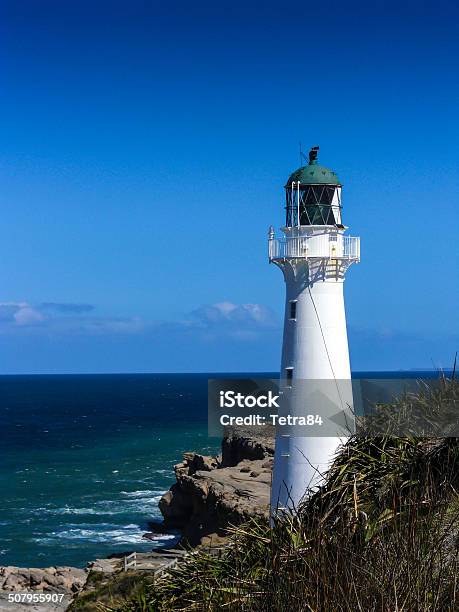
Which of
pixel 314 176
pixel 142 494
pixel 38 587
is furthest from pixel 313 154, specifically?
pixel 142 494

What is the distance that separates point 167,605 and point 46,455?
72.5 meters

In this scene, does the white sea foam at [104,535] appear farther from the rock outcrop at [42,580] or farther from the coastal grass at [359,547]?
the coastal grass at [359,547]

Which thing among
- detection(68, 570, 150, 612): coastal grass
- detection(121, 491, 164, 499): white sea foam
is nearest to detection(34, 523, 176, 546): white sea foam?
detection(121, 491, 164, 499): white sea foam

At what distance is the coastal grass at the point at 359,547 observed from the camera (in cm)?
902

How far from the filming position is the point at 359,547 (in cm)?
1039

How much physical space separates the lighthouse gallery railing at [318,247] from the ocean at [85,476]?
4421 mm

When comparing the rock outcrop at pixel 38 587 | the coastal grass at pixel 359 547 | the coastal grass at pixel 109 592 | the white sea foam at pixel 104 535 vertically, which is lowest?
the white sea foam at pixel 104 535

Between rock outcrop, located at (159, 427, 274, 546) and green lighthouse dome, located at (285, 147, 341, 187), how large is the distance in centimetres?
1563

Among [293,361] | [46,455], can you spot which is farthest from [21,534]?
[46,455]

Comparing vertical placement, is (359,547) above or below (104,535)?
above

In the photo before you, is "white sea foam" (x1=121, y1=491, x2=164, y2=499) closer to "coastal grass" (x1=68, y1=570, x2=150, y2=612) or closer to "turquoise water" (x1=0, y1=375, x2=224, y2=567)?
"turquoise water" (x1=0, y1=375, x2=224, y2=567)

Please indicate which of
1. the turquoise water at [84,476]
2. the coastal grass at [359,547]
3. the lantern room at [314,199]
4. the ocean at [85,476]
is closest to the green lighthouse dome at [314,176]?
the lantern room at [314,199]

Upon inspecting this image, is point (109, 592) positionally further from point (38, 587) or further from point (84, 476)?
point (84, 476)

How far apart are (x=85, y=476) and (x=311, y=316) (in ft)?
165
